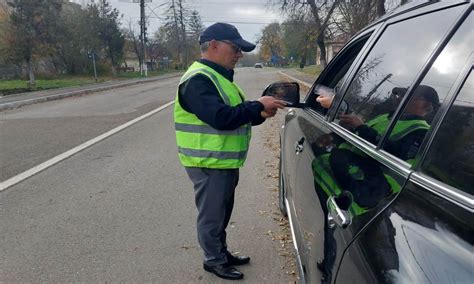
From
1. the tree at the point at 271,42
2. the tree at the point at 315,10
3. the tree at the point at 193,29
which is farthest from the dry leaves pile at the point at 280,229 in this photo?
the tree at the point at 271,42

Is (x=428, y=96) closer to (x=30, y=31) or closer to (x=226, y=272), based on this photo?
(x=226, y=272)

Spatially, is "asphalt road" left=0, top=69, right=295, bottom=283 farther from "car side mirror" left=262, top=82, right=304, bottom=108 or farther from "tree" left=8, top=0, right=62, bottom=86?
"tree" left=8, top=0, right=62, bottom=86


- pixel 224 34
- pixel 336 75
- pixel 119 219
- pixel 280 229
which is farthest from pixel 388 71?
pixel 119 219

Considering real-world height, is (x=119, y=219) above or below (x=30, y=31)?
below

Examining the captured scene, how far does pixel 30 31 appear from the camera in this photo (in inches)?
1107

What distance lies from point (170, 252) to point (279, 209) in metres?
1.43

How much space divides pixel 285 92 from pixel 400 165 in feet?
4.81

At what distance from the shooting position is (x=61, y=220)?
4.11m

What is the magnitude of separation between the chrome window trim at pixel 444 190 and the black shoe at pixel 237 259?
2.14 meters

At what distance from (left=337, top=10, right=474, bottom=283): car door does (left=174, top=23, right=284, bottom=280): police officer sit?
130 centimetres

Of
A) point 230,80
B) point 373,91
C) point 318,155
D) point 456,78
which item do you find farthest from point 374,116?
point 230,80

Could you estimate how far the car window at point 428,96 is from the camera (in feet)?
4.44

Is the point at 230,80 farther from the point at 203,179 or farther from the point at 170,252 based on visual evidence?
the point at 170,252

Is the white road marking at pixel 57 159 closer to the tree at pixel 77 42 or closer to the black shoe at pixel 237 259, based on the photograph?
the black shoe at pixel 237 259
